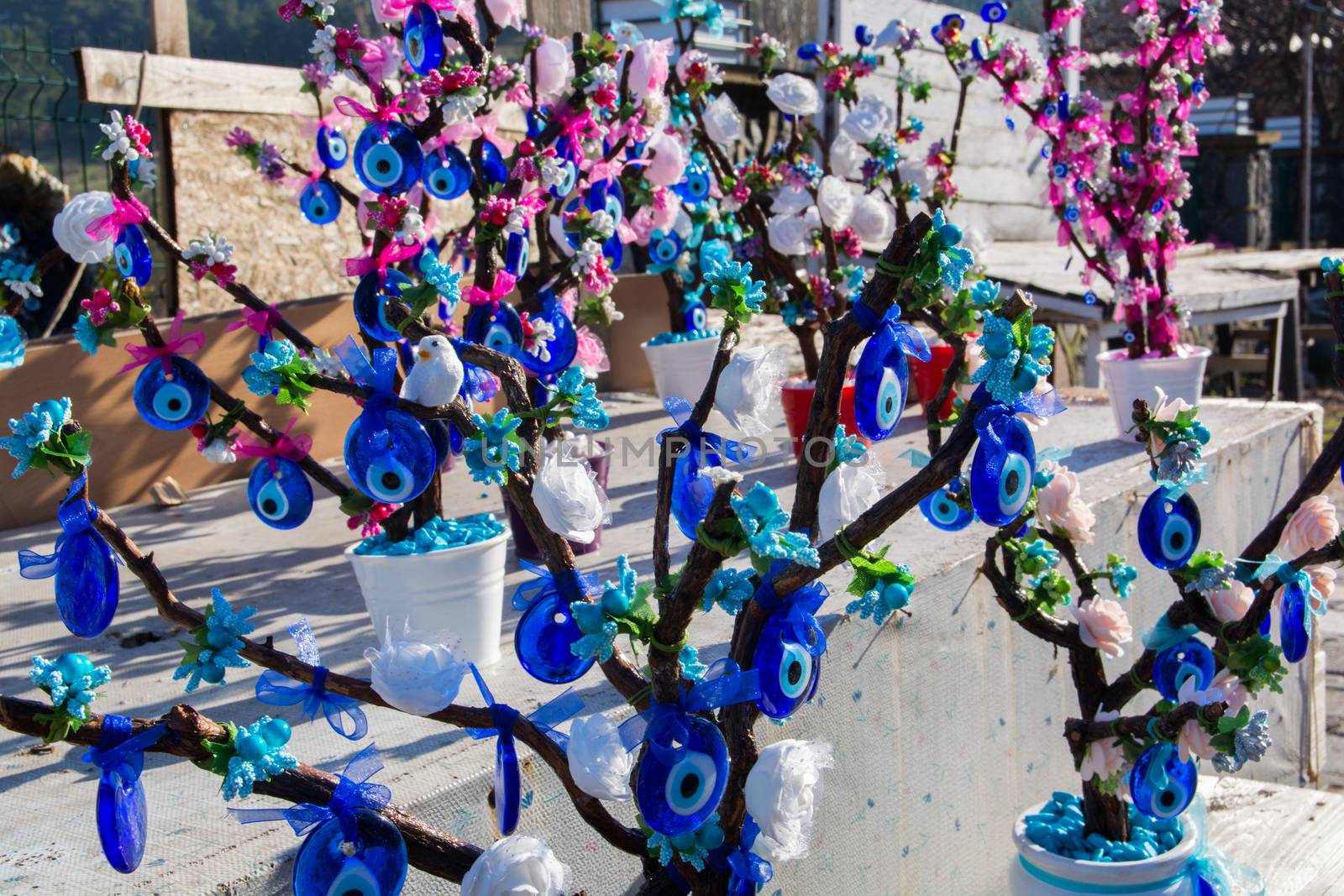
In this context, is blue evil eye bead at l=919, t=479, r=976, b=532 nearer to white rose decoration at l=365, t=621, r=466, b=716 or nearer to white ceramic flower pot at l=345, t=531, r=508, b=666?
white rose decoration at l=365, t=621, r=466, b=716

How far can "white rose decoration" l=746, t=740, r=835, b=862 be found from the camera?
134 centimetres

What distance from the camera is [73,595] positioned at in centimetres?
140

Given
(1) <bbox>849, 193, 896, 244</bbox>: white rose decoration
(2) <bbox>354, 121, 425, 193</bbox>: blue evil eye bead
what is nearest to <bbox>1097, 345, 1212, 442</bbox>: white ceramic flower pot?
(1) <bbox>849, 193, 896, 244</bbox>: white rose decoration

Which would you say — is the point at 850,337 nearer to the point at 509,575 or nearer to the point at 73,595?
the point at 73,595

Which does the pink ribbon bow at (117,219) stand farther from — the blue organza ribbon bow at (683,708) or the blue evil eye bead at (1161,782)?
the blue evil eye bead at (1161,782)

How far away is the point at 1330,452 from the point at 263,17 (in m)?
4.79

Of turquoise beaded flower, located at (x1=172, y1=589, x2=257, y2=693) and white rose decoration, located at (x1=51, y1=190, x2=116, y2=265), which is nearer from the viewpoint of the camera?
turquoise beaded flower, located at (x1=172, y1=589, x2=257, y2=693)


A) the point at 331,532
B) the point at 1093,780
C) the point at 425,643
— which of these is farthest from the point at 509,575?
the point at 425,643

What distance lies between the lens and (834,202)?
147 inches

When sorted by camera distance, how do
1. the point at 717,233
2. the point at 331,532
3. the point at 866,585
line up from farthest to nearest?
the point at 717,233 < the point at 331,532 < the point at 866,585

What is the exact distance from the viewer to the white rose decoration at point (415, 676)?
133 centimetres

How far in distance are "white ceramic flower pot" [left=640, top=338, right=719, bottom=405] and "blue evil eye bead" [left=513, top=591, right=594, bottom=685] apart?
9.61 ft

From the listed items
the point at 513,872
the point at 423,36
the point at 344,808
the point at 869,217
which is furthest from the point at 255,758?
the point at 869,217

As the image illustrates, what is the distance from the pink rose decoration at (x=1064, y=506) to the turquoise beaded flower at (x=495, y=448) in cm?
98
